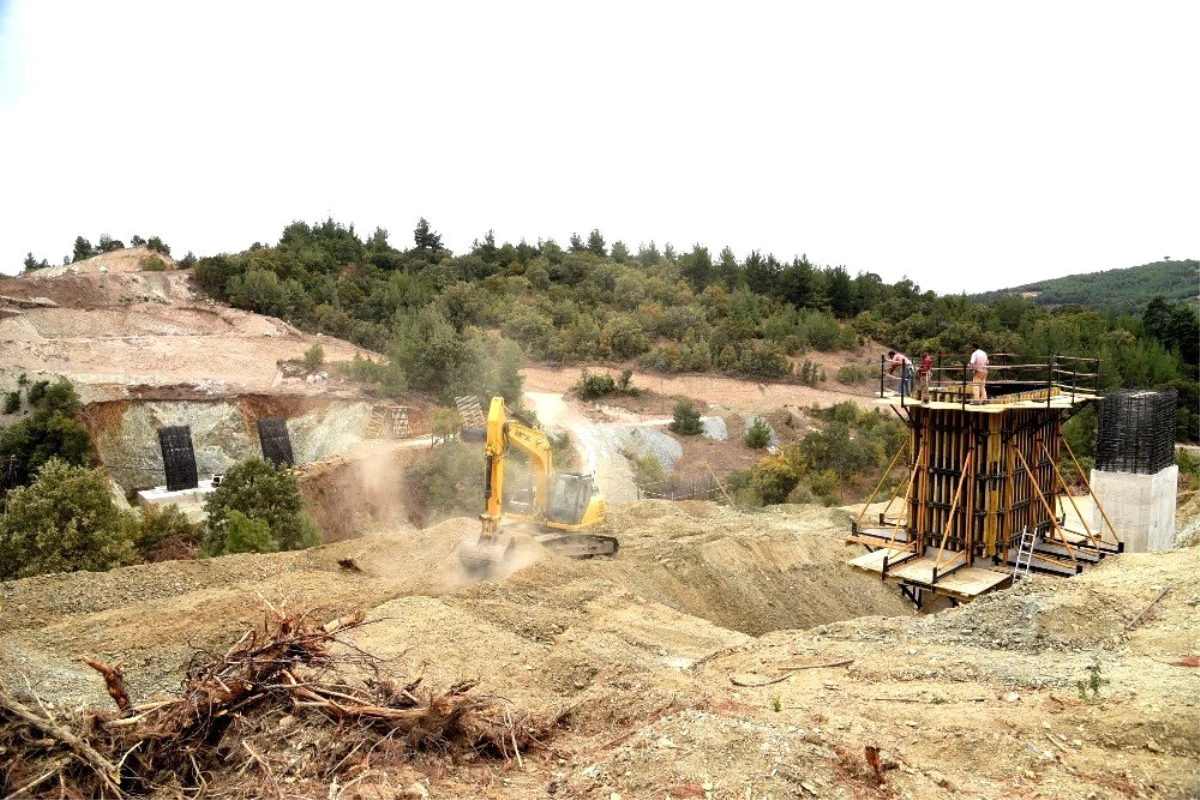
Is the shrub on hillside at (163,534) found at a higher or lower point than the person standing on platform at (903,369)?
lower

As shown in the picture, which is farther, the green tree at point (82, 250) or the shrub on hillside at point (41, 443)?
the green tree at point (82, 250)

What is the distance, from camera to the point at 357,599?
1176cm

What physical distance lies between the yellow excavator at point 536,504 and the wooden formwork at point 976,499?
4.72 metres

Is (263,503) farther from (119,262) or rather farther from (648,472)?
(119,262)

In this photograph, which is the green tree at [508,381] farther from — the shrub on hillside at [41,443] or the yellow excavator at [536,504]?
the yellow excavator at [536,504]

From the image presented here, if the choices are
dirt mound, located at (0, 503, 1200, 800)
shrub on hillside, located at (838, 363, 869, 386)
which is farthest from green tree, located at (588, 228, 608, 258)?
dirt mound, located at (0, 503, 1200, 800)

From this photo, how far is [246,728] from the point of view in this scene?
5766 millimetres

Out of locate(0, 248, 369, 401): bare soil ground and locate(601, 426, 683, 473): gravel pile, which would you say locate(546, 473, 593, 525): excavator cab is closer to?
locate(601, 426, 683, 473): gravel pile

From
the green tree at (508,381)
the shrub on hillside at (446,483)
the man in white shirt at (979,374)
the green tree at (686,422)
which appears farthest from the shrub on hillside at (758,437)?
the man in white shirt at (979,374)

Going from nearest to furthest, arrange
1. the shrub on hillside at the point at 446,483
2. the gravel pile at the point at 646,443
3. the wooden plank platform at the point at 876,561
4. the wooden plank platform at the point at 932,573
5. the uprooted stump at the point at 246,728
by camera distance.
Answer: the uprooted stump at the point at 246,728
the wooden plank platform at the point at 932,573
the wooden plank platform at the point at 876,561
the shrub on hillside at the point at 446,483
the gravel pile at the point at 646,443

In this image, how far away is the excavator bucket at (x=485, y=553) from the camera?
13.0 metres

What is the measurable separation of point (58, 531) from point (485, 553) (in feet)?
28.1

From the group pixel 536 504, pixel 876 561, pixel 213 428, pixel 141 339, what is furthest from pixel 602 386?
pixel 876 561

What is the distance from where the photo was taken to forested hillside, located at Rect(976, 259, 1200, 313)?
84875 millimetres
